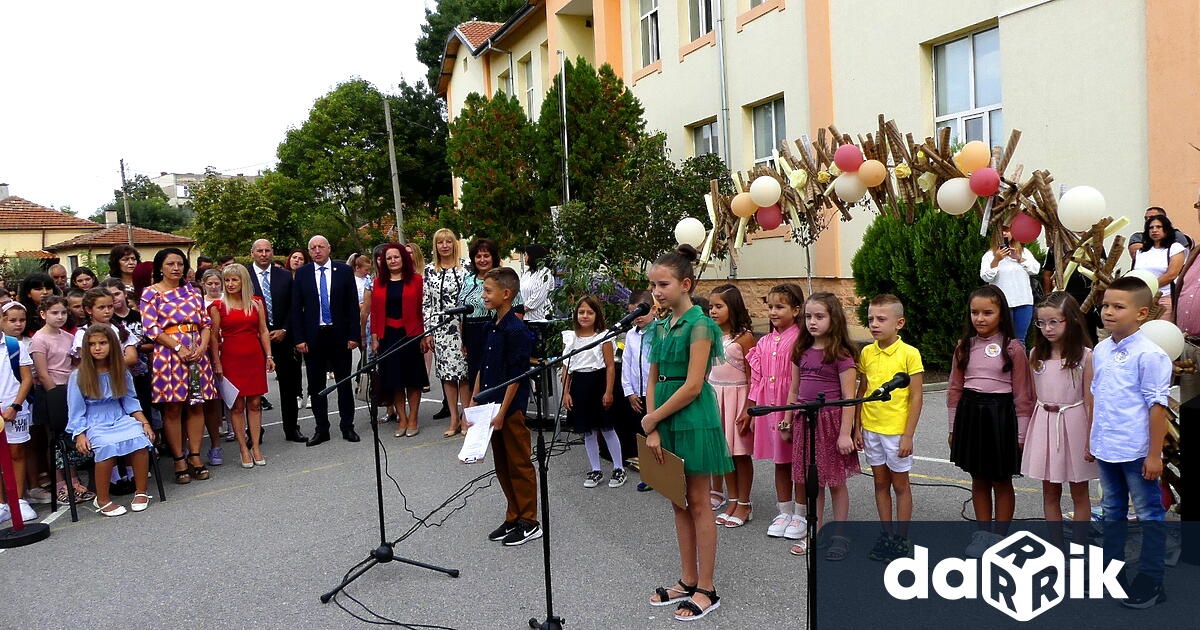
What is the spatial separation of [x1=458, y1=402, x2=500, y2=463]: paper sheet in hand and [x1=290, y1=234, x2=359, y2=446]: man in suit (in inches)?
A: 182

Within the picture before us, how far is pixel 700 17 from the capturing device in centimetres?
1781

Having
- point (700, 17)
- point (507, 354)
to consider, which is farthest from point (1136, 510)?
point (700, 17)

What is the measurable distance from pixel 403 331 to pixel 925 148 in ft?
17.4

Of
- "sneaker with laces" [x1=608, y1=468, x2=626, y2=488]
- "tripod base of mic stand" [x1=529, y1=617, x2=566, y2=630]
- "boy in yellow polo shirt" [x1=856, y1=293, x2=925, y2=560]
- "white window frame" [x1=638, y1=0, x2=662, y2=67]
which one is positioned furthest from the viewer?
"white window frame" [x1=638, y1=0, x2=662, y2=67]

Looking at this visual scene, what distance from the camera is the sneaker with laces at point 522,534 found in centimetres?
546

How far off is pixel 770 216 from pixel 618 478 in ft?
9.12

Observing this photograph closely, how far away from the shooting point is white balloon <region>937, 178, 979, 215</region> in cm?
623

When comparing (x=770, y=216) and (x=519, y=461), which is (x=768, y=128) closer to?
(x=770, y=216)

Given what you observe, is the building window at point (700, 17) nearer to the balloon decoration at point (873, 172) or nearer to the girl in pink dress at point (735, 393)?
the balloon decoration at point (873, 172)

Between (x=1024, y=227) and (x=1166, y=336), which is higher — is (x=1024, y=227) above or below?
above

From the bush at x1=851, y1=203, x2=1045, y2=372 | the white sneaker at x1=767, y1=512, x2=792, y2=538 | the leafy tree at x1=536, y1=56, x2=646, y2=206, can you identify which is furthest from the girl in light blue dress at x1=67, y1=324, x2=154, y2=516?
the leafy tree at x1=536, y1=56, x2=646, y2=206

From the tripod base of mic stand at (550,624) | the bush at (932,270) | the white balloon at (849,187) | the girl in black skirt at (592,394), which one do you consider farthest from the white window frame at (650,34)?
the tripod base of mic stand at (550,624)

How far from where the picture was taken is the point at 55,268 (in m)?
10.9

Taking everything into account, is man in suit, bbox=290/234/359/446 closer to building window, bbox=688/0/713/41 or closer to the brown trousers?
the brown trousers
